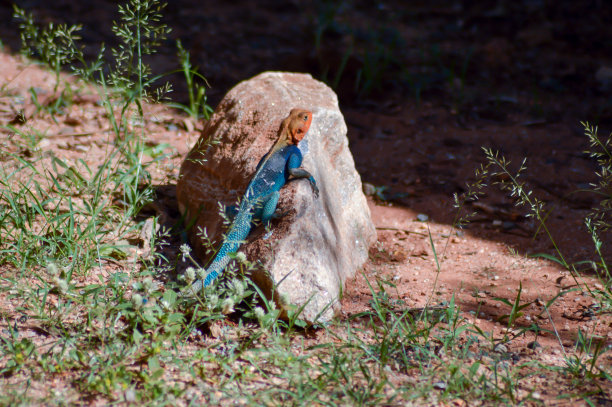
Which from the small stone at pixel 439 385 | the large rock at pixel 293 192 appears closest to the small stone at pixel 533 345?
the small stone at pixel 439 385

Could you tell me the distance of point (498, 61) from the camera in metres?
7.23

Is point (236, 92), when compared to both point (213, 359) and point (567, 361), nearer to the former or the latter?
point (213, 359)

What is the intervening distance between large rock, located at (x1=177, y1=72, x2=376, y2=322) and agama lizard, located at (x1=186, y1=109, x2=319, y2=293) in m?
0.06

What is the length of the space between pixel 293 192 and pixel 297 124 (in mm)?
437

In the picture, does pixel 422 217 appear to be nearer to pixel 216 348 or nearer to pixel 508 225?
pixel 508 225

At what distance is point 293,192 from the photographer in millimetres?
3502

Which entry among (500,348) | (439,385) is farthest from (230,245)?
(500,348)

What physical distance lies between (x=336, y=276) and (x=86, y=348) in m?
1.33

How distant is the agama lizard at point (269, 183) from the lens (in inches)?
133

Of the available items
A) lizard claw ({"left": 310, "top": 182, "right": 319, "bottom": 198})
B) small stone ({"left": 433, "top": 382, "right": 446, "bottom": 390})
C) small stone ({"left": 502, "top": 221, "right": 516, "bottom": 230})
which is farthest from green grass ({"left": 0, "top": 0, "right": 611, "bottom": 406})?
small stone ({"left": 502, "top": 221, "right": 516, "bottom": 230})

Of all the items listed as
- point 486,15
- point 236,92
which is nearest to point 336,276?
point 236,92

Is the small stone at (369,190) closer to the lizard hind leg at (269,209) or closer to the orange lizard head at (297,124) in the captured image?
the orange lizard head at (297,124)

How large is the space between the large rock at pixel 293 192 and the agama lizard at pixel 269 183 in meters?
0.06

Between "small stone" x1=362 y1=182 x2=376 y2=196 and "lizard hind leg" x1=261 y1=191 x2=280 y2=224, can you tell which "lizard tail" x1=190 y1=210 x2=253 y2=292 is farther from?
"small stone" x1=362 y1=182 x2=376 y2=196
